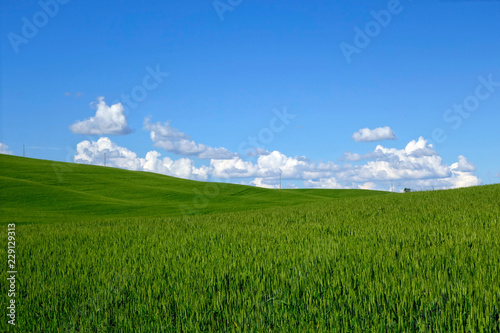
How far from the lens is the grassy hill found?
34.5 metres

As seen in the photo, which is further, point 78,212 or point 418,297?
point 78,212

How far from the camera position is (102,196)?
45.9 m

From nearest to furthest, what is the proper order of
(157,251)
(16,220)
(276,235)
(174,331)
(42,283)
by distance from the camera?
(174,331) → (42,283) → (157,251) → (276,235) → (16,220)

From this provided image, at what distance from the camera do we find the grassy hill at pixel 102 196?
3447 cm

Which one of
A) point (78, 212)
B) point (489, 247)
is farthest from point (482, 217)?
point (78, 212)

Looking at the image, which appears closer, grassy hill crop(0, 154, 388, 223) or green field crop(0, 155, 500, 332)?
green field crop(0, 155, 500, 332)

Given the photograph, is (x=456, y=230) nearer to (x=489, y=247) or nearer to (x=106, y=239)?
(x=489, y=247)

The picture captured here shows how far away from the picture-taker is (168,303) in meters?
4.83

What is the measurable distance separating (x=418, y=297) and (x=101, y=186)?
183 ft

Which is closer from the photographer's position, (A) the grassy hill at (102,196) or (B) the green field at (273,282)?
(B) the green field at (273,282)

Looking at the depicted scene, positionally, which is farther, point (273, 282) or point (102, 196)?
point (102, 196)

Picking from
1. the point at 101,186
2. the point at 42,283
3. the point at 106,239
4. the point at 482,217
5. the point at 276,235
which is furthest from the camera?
the point at 101,186

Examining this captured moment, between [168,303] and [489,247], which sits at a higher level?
[489,247]

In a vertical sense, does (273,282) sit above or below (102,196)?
Answer: below
